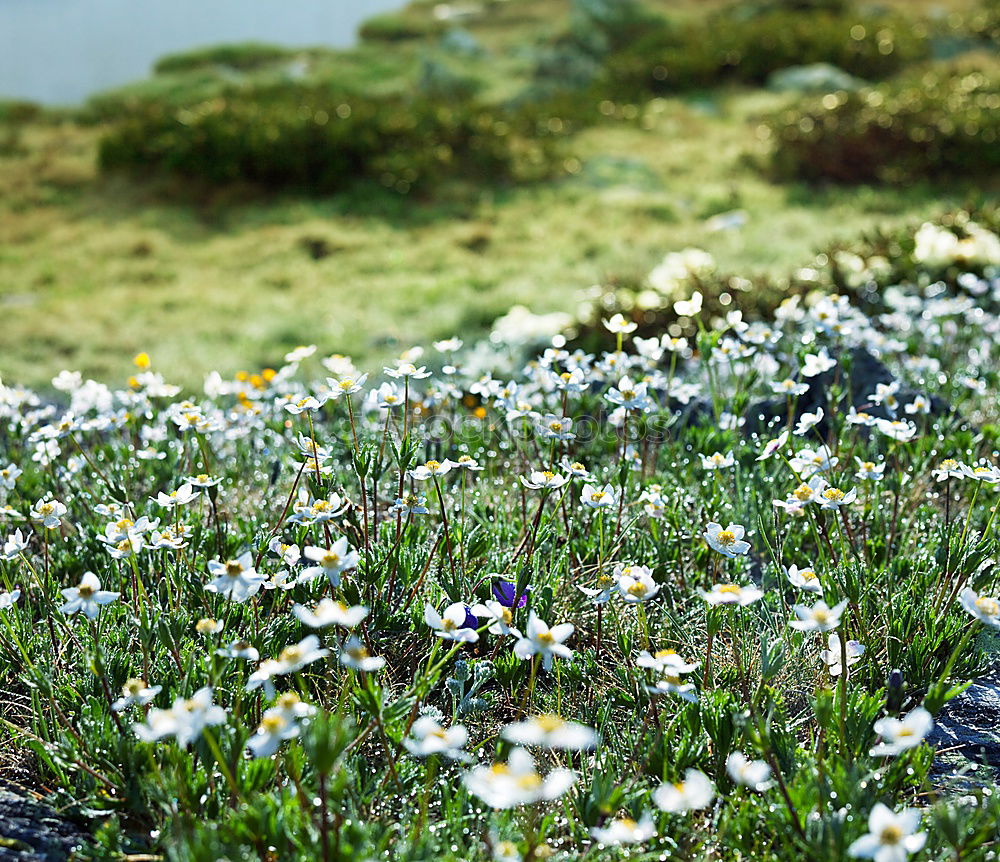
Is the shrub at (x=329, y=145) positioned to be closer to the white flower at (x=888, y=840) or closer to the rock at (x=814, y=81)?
the rock at (x=814, y=81)

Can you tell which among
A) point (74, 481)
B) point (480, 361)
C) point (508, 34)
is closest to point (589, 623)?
point (74, 481)

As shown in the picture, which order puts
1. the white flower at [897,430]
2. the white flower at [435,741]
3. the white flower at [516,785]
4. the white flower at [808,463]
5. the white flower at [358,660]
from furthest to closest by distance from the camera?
the white flower at [897,430], the white flower at [808,463], the white flower at [358,660], the white flower at [435,741], the white flower at [516,785]

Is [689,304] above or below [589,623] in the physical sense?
above

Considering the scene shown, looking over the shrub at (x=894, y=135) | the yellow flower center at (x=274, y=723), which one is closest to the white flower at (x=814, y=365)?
the yellow flower center at (x=274, y=723)

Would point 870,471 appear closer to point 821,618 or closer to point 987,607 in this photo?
point 987,607

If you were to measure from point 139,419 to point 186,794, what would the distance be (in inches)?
90.9

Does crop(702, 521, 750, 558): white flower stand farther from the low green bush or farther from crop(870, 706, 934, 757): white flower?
the low green bush

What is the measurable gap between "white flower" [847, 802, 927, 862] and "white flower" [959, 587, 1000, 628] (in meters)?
0.47

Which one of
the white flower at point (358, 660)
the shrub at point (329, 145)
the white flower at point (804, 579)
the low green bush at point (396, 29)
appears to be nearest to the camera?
the white flower at point (358, 660)

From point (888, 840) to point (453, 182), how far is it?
10.3 m

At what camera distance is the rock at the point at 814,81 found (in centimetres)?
1372

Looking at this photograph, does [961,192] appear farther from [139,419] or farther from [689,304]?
[139,419]

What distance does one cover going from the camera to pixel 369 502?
137 inches

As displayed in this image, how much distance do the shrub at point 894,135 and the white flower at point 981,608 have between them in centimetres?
934
